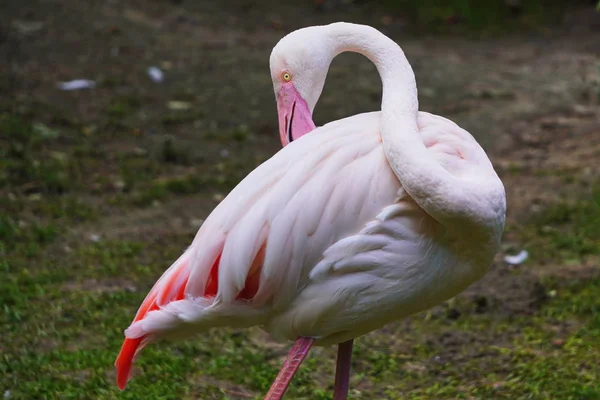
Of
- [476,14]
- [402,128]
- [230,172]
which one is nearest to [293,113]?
[402,128]

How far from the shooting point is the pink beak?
9.92ft

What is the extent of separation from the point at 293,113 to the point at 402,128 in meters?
0.47

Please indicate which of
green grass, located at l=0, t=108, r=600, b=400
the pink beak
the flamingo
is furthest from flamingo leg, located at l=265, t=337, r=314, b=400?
green grass, located at l=0, t=108, r=600, b=400

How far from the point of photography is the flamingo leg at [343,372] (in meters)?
3.10

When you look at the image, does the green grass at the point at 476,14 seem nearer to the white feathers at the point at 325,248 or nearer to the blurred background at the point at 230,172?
the blurred background at the point at 230,172

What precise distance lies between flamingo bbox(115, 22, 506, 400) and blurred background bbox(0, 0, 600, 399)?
916 millimetres

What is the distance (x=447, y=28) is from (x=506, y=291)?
516cm

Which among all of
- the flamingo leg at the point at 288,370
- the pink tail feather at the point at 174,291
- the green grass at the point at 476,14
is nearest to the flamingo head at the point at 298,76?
the pink tail feather at the point at 174,291

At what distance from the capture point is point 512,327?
418cm

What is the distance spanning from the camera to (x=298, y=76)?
2994 millimetres

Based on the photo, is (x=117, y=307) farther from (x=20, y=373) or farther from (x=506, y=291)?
(x=506, y=291)

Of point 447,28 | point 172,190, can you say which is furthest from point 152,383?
point 447,28

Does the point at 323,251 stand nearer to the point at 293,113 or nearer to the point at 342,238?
the point at 342,238

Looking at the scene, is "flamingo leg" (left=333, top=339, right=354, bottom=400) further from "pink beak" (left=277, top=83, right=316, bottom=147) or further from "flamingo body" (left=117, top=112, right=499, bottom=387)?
"pink beak" (left=277, top=83, right=316, bottom=147)
